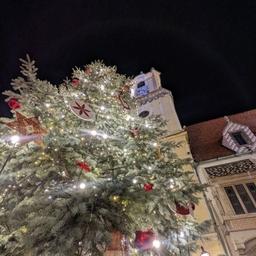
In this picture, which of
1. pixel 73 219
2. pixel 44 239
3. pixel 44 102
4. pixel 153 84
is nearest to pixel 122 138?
pixel 44 102

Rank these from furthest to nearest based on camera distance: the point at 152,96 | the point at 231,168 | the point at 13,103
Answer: the point at 152,96 < the point at 231,168 < the point at 13,103

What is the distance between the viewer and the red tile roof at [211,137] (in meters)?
10.2

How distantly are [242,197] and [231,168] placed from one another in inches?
48.8

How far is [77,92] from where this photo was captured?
5523mm

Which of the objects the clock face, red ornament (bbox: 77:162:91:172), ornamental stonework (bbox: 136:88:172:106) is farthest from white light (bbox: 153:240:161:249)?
the clock face

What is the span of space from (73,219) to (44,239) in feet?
1.30

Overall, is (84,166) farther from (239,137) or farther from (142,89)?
(142,89)

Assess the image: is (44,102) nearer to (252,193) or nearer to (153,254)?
(153,254)

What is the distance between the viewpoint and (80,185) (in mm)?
3184

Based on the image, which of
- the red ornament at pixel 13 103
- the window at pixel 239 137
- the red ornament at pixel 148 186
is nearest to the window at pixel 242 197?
the window at pixel 239 137

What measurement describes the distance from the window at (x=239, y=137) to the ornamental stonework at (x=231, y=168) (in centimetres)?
111

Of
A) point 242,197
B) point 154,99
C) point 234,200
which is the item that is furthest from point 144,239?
point 154,99

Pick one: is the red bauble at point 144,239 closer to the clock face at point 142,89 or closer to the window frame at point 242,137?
the window frame at point 242,137

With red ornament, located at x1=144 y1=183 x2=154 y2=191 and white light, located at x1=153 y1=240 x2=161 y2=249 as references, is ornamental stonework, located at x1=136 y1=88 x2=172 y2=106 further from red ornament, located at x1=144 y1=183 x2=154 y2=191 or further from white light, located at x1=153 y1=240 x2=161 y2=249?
white light, located at x1=153 y1=240 x2=161 y2=249
